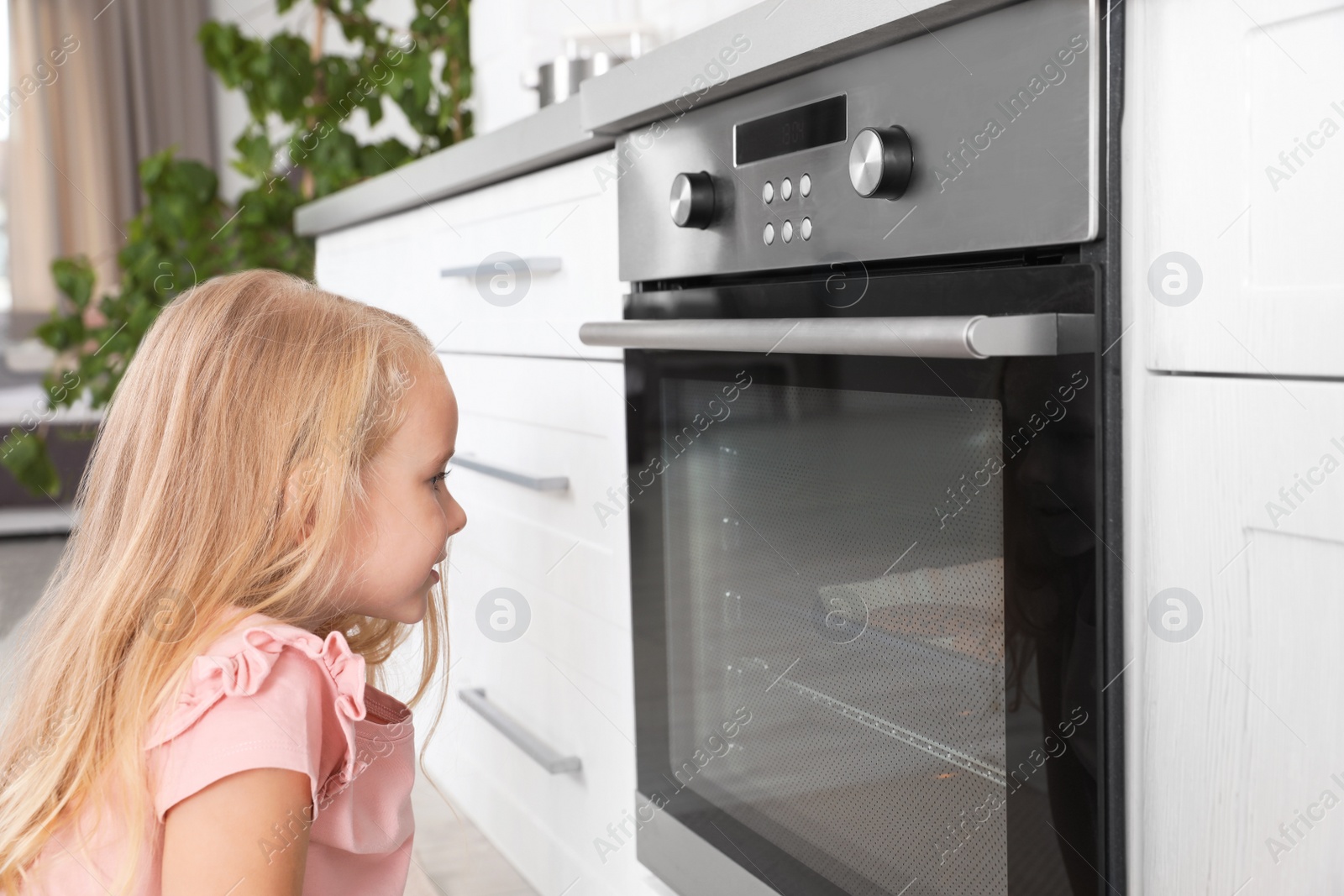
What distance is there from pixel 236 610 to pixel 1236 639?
23.1 inches

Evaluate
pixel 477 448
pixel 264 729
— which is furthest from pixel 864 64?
pixel 477 448

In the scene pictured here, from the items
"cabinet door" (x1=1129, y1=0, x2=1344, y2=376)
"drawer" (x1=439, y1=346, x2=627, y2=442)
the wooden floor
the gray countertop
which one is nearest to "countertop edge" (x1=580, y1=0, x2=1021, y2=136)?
the gray countertop

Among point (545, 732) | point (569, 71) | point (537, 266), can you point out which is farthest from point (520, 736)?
point (569, 71)

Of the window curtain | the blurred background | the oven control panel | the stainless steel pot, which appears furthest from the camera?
the window curtain

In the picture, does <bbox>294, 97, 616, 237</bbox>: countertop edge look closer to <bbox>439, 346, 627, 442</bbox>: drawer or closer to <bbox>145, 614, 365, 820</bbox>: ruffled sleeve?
<bbox>439, 346, 627, 442</bbox>: drawer

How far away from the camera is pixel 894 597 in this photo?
78 cm

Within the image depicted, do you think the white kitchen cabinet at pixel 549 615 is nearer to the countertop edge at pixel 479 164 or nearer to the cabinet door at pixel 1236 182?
the countertop edge at pixel 479 164

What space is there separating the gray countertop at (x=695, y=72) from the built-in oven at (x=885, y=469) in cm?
1

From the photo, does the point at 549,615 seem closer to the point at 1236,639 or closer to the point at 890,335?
the point at 890,335

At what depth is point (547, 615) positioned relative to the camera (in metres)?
1.34

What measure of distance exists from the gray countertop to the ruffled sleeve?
1.58 feet

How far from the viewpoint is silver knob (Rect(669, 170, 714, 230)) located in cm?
94

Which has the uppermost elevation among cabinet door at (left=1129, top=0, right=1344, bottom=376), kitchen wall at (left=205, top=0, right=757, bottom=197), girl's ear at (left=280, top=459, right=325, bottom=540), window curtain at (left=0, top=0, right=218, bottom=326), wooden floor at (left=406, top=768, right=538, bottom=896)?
window curtain at (left=0, top=0, right=218, bottom=326)

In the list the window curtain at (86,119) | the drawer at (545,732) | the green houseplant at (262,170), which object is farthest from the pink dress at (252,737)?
the window curtain at (86,119)
